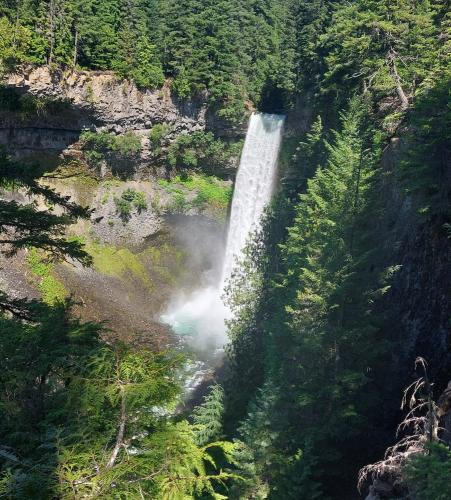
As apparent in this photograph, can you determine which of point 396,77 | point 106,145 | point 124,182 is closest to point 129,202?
point 124,182

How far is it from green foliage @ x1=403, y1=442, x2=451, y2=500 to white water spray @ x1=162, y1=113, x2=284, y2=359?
1134 inches

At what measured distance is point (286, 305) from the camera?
69.7ft

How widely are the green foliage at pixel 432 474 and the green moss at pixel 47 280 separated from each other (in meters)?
27.1

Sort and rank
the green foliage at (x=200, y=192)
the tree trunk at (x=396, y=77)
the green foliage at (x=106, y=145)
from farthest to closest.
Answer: the green foliage at (x=200, y=192) < the green foliage at (x=106, y=145) < the tree trunk at (x=396, y=77)

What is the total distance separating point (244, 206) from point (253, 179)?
2.40 metres

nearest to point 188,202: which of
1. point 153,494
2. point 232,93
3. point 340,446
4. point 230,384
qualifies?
point 232,93

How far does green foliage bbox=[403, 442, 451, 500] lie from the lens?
7.11 metres

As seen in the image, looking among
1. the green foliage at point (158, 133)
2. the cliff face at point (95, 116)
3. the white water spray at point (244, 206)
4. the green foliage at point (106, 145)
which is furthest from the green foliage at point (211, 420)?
the green foliage at point (158, 133)

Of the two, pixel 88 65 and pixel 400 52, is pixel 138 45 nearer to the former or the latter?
pixel 88 65

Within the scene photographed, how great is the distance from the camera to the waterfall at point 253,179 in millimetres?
38562

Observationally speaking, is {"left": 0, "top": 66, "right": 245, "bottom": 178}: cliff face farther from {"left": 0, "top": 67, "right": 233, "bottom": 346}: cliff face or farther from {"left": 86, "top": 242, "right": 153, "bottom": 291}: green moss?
{"left": 86, "top": 242, "right": 153, "bottom": 291}: green moss

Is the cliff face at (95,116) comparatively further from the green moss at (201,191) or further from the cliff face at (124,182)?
the green moss at (201,191)

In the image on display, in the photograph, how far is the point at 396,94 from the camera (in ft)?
86.7

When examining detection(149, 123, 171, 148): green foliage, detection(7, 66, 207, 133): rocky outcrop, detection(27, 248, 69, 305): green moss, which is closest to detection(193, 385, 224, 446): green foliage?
detection(27, 248, 69, 305): green moss
